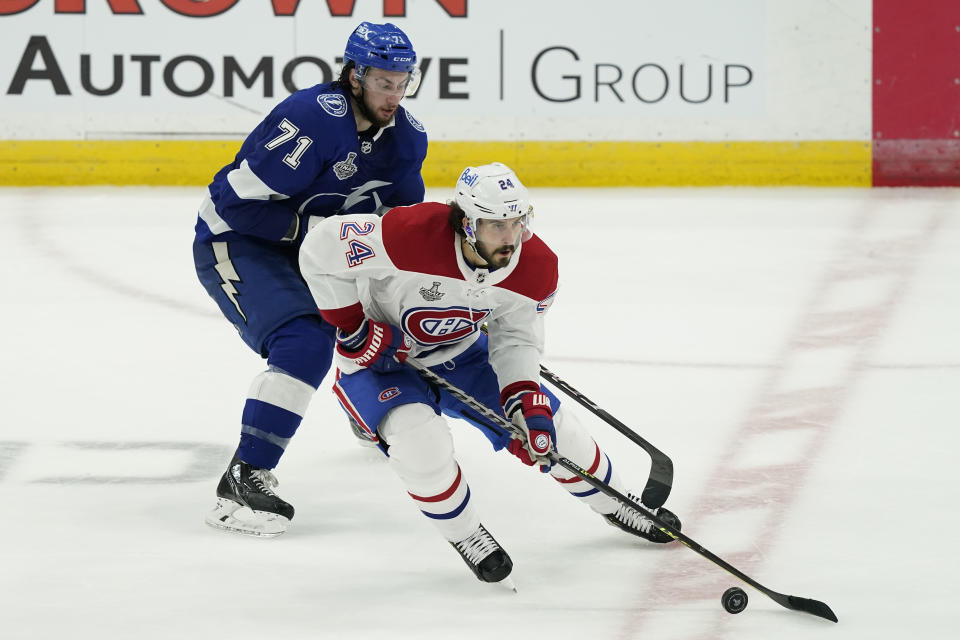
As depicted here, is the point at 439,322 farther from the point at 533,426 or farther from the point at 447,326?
the point at 533,426

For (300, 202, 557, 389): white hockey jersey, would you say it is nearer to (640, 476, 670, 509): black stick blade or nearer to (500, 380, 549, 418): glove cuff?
(500, 380, 549, 418): glove cuff

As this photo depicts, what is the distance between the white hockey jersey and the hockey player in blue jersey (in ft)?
0.69

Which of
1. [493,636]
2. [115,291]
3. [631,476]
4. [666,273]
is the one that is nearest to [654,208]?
[666,273]

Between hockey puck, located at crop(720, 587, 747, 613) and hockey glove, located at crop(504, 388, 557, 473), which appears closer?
hockey puck, located at crop(720, 587, 747, 613)

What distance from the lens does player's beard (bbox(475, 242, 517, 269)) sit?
2.65m

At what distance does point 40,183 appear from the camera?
720cm

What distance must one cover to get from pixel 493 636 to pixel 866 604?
652 mm

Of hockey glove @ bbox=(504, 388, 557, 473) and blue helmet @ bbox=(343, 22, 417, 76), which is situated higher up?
blue helmet @ bbox=(343, 22, 417, 76)

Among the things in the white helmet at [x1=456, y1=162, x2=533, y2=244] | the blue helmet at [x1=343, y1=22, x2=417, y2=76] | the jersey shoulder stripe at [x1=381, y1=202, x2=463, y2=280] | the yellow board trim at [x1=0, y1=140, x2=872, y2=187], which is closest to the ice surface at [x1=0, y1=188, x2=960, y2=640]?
the jersey shoulder stripe at [x1=381, y1=202, x2=463, y2=280]

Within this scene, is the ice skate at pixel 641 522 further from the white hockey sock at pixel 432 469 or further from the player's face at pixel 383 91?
the player's face at pixel 383 91

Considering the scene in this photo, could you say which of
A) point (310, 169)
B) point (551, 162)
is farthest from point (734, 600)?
point (551, 162)

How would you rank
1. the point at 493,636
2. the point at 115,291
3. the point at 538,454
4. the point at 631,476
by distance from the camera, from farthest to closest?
1. the point at 115,291
2. the point at 631,476
3. the point at 538,454
4. the point at 493,636

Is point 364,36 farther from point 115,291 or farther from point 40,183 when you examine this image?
point 40,183

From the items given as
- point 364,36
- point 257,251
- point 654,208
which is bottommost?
point 654,208
